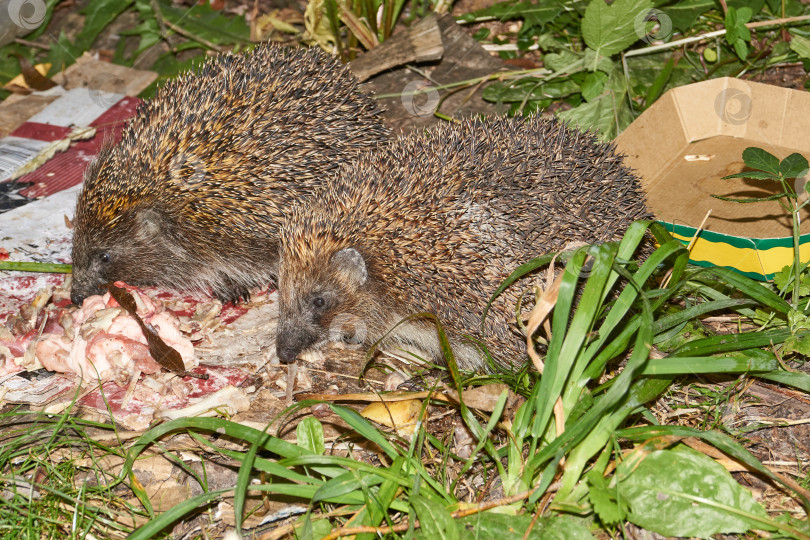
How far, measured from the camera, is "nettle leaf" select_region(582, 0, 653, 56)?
17.4ft

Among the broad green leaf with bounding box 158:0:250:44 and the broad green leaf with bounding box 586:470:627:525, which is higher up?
the broad green leaf with bounding box 158:0:250:44

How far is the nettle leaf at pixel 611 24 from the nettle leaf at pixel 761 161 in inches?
62.7

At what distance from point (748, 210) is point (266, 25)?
14.8ft

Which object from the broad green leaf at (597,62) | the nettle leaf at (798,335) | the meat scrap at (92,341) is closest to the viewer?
the nettle leaf at (798,335)

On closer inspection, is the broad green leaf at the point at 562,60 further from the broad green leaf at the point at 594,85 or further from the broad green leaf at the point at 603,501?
the broad green leaf at the point at 603,501

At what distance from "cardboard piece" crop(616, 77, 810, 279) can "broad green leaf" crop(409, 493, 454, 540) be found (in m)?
2.39

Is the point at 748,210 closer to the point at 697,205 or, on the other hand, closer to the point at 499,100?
the point at 697,205

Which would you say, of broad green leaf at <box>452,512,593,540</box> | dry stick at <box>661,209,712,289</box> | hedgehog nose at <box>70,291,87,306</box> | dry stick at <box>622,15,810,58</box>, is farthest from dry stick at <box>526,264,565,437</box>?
hedgehog nose at <box>70,291,87,306</box>

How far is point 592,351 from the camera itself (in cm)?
352

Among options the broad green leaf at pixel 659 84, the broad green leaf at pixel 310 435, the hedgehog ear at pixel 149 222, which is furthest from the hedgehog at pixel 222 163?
the broad green leaf at pixel 659 84

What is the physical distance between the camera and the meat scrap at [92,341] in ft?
14.4

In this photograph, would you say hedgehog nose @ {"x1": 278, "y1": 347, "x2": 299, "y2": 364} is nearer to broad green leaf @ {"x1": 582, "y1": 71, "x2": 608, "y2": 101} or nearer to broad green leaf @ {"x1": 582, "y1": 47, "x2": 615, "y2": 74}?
broad green leaf @ {"x1": 582, "y1": 71, "x2": 608, "y2": 101}

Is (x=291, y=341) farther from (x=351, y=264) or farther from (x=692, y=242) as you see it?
(x=692, y=242)

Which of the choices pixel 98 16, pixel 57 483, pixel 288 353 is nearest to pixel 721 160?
pixel 288 353
